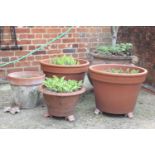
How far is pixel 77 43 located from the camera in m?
3.78

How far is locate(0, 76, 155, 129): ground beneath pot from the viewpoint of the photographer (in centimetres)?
239

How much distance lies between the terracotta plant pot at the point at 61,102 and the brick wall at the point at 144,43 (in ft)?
4.37

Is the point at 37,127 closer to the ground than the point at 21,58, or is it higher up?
closer to the ground

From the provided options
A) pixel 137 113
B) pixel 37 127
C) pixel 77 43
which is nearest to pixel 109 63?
pixel 137 113

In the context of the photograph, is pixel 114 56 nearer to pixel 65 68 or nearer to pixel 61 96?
pixel 65 68

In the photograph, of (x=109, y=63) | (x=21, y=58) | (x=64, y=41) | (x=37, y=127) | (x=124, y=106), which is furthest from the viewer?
(x=64, y=41)

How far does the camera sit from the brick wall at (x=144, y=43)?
3.42 metres

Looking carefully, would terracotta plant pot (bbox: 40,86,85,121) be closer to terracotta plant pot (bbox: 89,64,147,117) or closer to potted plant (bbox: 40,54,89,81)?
terracotta plant pot (bbox: 89,64,147,117)

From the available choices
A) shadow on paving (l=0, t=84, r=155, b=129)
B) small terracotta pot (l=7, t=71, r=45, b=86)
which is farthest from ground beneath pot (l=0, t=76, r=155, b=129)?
small terracotta pot (l=7, t=71, r=45, b=86)

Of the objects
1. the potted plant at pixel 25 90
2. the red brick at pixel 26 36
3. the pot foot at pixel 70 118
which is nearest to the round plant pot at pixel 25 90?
the potted plant at pixel 25 90

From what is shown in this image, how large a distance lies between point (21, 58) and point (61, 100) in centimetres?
122

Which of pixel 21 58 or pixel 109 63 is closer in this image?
pixel 109 63

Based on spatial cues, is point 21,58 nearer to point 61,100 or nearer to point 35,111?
point 35,111

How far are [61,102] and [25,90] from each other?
1.46 feet
